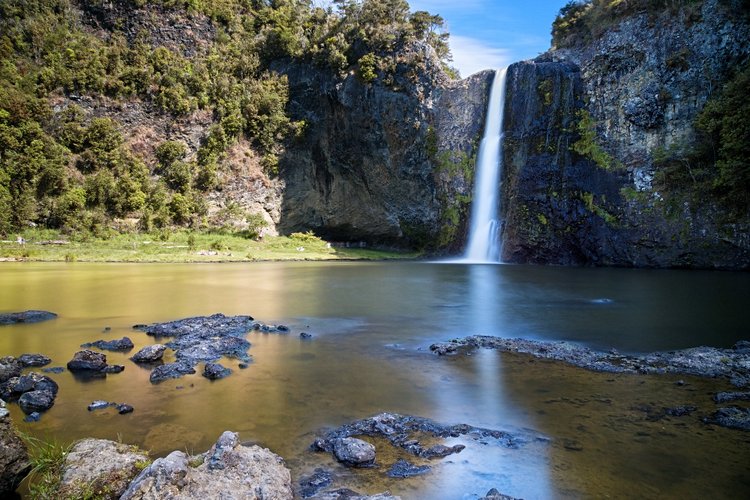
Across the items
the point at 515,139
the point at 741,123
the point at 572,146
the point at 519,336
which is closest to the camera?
the point at 519,336

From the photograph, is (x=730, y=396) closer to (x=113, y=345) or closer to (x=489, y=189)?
(x=113, y=345)

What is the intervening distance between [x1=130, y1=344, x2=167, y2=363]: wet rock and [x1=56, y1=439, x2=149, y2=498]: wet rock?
14.2ft

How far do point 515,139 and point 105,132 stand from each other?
39681 millimetres

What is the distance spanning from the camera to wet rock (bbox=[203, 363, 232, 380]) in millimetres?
8461

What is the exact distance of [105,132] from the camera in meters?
44.9

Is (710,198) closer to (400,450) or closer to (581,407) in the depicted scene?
(581,407)

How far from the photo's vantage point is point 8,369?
794 centimetres

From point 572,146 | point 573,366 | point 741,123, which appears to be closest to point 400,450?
point 573,366

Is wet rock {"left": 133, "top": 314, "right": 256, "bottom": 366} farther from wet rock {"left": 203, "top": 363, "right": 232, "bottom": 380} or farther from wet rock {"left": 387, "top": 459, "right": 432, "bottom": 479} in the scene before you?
wet rock {"left": 387, "top": 459, "right": 432, "bottom": 479}

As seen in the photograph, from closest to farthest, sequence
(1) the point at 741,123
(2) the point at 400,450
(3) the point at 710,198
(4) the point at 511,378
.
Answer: (2) the point at 400,450 < (4) the point at 511,378 < (1) the point at 741,123 < (3) the point at 710,198

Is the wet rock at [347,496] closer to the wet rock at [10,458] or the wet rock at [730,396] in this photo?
the wet rock at [10,458]

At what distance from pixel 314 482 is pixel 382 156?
46.6m

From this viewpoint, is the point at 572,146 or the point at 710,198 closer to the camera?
the point at 710,198

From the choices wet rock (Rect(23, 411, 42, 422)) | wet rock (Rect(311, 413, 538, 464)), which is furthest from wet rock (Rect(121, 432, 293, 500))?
wet rock (Rect(23, 411, 42, 422))
